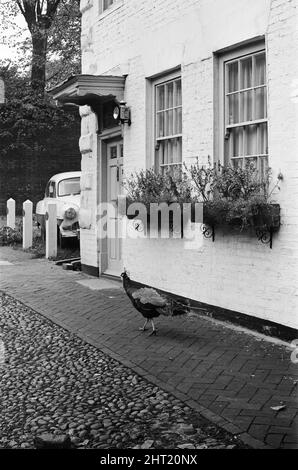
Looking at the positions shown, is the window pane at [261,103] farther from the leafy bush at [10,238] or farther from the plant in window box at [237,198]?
the leafy bush at [10,238]

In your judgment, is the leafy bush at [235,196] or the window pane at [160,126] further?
the window pane at [160,126]

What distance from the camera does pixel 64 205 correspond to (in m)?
15.6

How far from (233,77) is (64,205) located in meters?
8.88

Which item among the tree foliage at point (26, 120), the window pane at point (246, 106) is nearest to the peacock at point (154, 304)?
the window pane at point (246, 106)

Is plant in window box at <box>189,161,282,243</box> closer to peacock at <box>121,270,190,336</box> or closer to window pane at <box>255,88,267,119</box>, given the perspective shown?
window pane at <box>255,88,267,119</box>

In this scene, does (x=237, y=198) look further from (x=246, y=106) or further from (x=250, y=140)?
(x=246, y=106)

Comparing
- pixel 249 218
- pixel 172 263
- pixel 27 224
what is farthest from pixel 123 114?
pixel 27 224

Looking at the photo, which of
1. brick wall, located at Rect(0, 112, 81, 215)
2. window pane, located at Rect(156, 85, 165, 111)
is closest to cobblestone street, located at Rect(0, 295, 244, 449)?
window pane, located at Rect(156, 85, 165, 111)

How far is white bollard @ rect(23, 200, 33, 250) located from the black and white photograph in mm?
3957

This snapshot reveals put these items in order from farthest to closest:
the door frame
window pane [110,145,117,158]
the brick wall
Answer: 1. the brick wall
2. the door frame
3. window pane [110,145,117,158]

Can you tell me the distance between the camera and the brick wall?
2264 cm

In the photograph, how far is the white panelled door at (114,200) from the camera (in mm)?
10586

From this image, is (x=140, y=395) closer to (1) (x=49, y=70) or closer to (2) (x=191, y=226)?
(2) (x=191, y=226)

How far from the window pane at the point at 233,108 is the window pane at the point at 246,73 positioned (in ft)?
0.55
